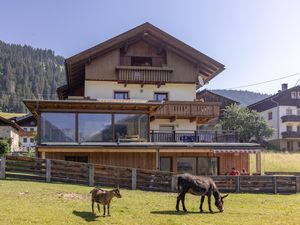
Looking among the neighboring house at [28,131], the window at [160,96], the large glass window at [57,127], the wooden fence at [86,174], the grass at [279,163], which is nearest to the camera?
the wooden fence at [86,174]

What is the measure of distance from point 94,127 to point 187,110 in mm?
8164

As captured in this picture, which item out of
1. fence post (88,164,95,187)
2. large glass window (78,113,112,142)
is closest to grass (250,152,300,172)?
large glass window (78,113,112,142)

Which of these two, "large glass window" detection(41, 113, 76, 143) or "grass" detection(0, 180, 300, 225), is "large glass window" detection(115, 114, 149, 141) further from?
"grass" detection(0, 180, 300, 225)

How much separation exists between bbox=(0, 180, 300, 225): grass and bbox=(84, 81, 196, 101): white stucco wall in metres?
14.8

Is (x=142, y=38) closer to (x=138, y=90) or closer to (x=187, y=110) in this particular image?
(x=138, y=90)

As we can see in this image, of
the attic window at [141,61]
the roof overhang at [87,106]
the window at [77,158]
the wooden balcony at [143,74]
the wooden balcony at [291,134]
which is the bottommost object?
the window at [77,158]

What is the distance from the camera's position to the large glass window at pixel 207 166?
102 ft

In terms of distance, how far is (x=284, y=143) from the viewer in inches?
2763

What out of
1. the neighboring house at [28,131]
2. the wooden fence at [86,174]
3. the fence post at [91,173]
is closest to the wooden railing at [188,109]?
the wooden fence at [86,174]

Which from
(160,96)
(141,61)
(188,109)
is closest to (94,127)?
(188,109)

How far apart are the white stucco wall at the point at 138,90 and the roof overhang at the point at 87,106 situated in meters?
5.78

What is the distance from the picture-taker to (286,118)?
68062 millimetres

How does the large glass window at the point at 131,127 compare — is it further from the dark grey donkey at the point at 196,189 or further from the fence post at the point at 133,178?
the dark grey donkey at the point at 196,189

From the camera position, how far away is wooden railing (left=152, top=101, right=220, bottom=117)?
108 ft
